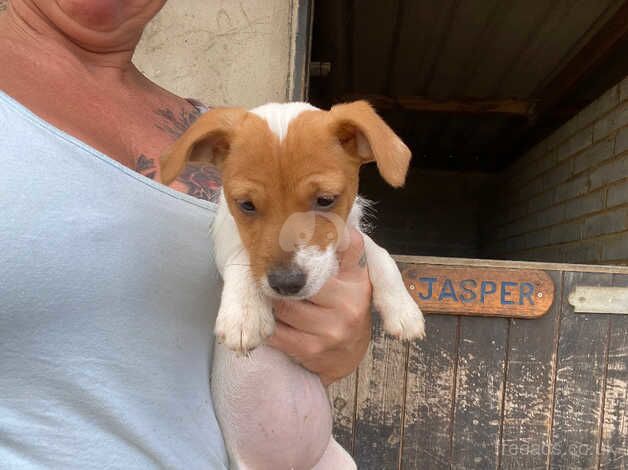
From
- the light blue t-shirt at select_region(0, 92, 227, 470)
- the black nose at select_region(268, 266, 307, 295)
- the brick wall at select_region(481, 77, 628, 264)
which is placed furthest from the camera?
the brick wall at select_region(481, 77, 628, 264)

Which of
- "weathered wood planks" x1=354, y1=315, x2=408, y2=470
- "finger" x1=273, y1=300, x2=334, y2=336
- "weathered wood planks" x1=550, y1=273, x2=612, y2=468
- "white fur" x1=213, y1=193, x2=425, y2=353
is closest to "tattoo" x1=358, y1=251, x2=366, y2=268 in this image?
"white fur" x1=213, y1=193, x2=425, y2=353

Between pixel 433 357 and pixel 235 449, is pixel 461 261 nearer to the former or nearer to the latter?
pixel 433 357

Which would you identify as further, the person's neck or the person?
the person's neck

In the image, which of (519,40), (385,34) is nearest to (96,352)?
(385,34)

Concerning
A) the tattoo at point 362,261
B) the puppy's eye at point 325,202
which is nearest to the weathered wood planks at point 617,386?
the tattoo at point 362,261

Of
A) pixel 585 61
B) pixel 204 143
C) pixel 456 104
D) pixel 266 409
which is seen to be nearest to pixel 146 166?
pixel 204 143

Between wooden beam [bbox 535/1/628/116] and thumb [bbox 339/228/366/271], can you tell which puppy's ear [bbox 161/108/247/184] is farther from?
wooden beam [bbox 535/1/628/116]

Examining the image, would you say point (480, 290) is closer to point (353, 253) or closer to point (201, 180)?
point (353, 253)
